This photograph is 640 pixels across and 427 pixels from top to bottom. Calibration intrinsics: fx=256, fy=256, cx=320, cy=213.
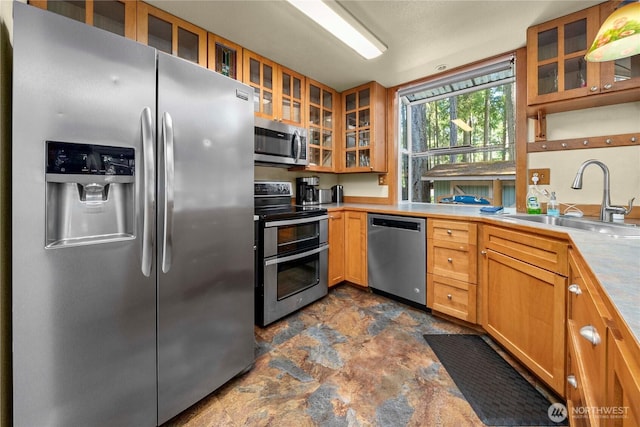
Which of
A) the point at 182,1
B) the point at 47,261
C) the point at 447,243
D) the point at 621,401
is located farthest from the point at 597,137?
the point at 47,261

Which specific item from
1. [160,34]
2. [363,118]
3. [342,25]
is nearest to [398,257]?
[363,118]

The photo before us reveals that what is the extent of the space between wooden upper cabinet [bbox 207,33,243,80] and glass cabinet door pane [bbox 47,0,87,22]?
731 millimetres

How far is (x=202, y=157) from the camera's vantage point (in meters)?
1.24

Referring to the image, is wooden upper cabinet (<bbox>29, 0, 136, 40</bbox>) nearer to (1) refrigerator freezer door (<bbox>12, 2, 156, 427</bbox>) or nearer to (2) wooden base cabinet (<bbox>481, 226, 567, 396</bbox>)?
(1) refrigerator freezer door (<bbox>12, 2, 156, 427</bbox>)

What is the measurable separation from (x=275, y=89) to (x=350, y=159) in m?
1.21

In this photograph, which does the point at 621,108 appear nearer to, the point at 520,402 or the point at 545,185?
the point at 545,185

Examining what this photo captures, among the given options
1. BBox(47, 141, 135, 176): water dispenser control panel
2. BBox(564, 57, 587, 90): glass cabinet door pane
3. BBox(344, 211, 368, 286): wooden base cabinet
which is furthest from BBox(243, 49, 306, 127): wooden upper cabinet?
BBox(564, 57, 587, 90): glass cabinet door pane

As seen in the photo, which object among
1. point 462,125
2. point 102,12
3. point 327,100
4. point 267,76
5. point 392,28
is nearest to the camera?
point 102,12

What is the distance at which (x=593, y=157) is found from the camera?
194 cm

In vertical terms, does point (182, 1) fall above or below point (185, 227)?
above

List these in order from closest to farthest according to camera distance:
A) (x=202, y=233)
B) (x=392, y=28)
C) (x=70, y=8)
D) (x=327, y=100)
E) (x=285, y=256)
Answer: (x=202, y=233)
(x=70, y=8)
(x=392, y=28)
(x=285, y=256)
(x=327, y=100)

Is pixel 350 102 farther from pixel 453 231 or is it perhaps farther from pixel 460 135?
pixel 453 231

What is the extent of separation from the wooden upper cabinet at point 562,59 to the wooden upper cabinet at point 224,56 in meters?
2.30

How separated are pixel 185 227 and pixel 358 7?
181 cm
